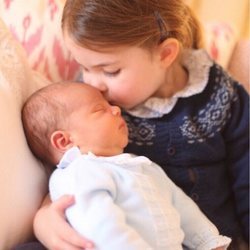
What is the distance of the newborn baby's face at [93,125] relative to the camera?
944mm

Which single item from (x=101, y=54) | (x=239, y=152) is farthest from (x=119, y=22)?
(x=239, y=152)

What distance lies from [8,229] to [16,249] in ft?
0.12

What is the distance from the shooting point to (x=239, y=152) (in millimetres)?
1191

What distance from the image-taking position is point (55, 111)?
0.95 m

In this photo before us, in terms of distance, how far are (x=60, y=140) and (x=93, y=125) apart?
65 mm

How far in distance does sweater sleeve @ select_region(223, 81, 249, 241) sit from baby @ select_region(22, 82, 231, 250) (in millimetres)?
217

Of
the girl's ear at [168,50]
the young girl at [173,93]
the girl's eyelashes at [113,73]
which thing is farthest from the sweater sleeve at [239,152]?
the girl's eyelashes at [113,73]

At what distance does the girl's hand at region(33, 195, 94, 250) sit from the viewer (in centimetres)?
83

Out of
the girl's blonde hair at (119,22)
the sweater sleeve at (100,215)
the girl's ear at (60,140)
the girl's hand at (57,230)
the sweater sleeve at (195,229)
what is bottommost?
the sweater sleeve at (195,229)

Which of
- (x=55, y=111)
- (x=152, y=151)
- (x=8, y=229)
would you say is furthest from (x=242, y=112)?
(x=8, y=229)

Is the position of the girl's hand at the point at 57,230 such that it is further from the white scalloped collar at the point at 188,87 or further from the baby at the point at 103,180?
the white scalloped collar at the point at 188,87

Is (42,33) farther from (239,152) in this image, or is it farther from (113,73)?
(239,152)

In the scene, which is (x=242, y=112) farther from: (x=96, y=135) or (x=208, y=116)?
Answer: (x=96, y=135)

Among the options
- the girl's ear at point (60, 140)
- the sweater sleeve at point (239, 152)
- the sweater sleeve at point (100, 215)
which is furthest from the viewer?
the sweater sleeve at point (239, 152)
